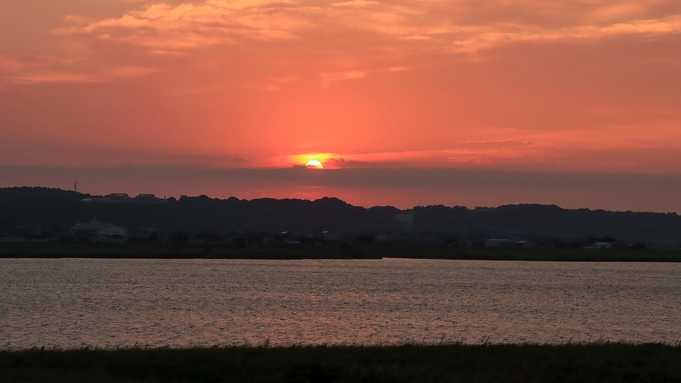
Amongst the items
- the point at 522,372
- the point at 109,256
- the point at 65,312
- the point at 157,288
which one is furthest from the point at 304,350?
the point at 109,256

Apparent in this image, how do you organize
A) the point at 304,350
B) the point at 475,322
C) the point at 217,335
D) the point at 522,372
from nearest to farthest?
the point at 522,372, the point at 304,350, the point at 217,335, the point at 475,322

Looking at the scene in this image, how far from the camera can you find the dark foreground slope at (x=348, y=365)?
2603cm

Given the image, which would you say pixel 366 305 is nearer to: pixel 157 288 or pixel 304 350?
pixel 157 288

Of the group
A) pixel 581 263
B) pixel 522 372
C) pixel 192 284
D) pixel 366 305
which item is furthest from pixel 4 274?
pixel 581 263

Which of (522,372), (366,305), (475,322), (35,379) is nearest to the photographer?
(35,379)

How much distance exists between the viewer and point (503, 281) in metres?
109

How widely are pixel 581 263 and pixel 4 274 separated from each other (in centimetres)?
13572

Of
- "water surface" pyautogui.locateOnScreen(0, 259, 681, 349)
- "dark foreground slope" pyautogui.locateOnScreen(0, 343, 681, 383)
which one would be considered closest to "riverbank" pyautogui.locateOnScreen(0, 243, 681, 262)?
"water surface" pyautogui.locateOnScreen(0, 259, 681, 349)

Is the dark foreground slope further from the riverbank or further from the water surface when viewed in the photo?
the riverbank

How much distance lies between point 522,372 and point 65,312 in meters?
38.8

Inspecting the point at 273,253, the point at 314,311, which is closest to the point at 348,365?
the point at 314,311

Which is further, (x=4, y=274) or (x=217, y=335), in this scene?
(x=4, y=274)

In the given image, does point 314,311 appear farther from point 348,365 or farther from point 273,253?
point 273,253

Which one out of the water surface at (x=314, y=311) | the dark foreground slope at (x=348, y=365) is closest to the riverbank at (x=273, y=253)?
the water surface at (x=314, y=311)
